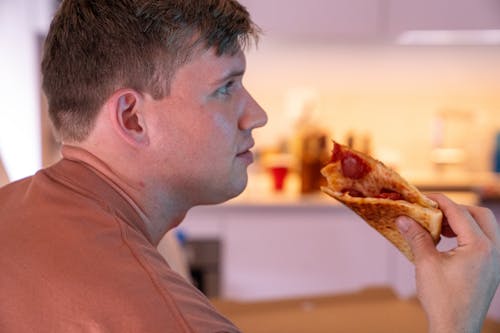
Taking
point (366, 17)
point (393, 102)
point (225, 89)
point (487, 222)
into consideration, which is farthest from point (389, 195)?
point (393, 102)

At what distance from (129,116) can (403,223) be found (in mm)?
409

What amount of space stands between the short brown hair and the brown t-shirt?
16cm

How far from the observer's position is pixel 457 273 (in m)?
0.83

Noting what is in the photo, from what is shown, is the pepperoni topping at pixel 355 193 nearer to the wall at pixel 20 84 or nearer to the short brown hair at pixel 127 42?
the short brown hair at pixel 127 42

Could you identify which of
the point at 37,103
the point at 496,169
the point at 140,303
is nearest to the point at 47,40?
the point at 140,303

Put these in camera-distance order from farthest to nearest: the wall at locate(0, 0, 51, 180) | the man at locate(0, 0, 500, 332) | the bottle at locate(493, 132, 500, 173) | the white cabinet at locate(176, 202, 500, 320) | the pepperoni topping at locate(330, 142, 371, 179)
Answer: the bottle at locate(493, 132, 500, 173), the white cabinet at locate(176, 202, 500, 320), the wall at locate(0, 0, 51, 180), the pepperoni topping at locate(330, 142, 371, 179), the man at locate(0, 0, 500, 332)

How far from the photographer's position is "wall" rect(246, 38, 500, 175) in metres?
3.35

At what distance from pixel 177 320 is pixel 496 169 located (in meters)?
3.06

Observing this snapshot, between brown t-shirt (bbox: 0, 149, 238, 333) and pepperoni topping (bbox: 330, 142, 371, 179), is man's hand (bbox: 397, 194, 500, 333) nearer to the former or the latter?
pepperoni topping (bbox: 330, 142, 371, 179)

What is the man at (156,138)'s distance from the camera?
75cm

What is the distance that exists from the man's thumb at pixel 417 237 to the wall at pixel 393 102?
243 centimetres

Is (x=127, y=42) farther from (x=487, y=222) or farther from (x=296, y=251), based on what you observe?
(x=296, y=251)

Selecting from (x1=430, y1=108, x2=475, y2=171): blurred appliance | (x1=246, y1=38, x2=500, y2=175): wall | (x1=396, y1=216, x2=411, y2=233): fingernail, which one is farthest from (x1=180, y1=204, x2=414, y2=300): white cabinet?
(x1=396, y1=216, x2=411, y2=233): fingernail

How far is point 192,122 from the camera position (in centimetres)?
85
